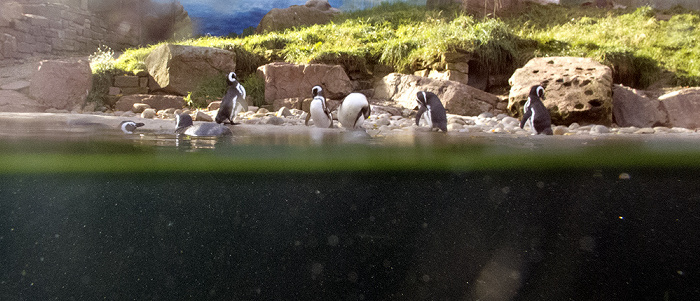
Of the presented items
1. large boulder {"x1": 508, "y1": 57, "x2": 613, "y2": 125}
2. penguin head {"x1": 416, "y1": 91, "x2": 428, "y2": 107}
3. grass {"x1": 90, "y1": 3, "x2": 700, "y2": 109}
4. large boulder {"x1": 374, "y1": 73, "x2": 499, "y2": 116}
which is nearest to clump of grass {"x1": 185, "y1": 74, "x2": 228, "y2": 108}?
grass {"x1": 90, "y1": 3, "x2": 700, "y2": 109}

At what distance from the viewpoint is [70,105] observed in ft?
26.2

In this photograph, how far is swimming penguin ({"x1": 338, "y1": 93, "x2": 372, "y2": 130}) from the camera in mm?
5473

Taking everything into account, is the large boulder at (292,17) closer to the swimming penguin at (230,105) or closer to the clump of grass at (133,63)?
the clump of grass at (133,63)

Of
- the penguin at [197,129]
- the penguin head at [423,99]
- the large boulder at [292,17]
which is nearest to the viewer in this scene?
the penguin at [197,129]

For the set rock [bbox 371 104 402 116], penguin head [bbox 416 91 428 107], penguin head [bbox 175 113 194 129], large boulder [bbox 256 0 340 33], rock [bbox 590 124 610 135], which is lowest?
rock [bbox 590 124 610 135]

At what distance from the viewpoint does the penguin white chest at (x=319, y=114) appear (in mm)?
5707

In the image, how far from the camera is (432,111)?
5586 mm

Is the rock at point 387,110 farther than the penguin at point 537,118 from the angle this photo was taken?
Yes

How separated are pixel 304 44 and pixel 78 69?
177 inches

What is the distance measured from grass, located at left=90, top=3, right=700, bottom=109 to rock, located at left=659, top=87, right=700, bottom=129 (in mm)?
1768

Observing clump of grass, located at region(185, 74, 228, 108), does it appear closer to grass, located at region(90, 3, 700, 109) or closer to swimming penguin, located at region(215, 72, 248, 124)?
grass, located at region(90, 3, 700, 109)

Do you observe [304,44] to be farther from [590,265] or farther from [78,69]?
[590,265]

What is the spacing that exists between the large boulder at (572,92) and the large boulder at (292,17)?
8344 millimetres

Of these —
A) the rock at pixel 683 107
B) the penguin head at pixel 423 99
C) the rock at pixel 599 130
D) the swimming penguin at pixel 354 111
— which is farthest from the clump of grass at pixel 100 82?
the rock at pixel 683 107
